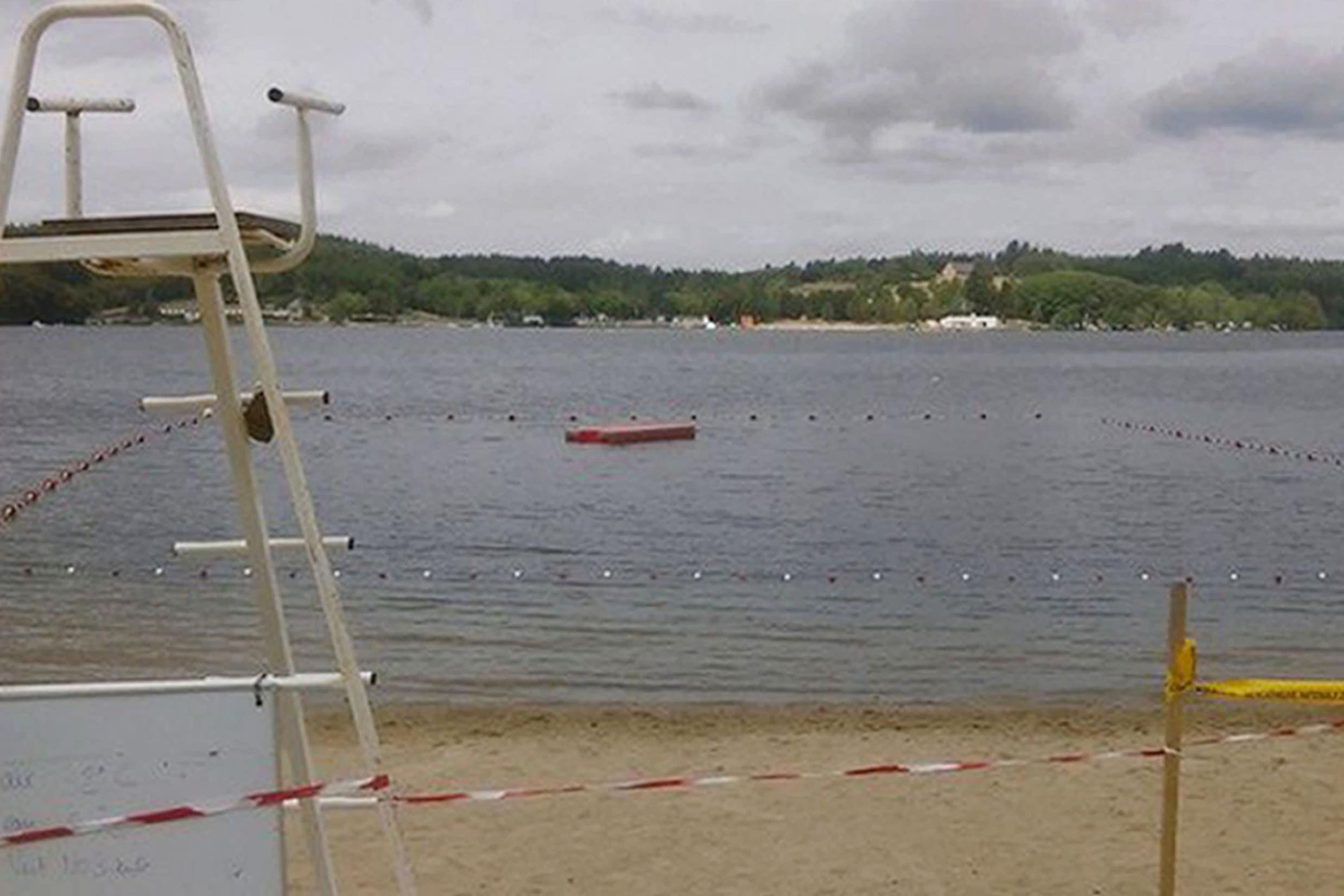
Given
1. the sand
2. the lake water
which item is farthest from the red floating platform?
the sand

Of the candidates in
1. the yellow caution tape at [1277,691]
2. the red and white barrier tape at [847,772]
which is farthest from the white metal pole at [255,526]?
the red and white barrier tape at [847,772]

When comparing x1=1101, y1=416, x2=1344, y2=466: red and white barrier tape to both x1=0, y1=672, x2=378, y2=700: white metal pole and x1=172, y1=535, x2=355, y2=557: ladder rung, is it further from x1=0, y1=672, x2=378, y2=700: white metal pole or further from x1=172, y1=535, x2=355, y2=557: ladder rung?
x1=0, y1=672, x2=378, y2=700: white metal pole

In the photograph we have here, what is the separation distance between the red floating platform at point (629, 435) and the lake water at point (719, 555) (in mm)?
1259

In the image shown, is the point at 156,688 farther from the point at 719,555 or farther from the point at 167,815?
the point at 719,555

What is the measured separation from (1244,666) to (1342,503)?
20.7 metres

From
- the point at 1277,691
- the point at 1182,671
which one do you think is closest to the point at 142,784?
the point at 1182,671

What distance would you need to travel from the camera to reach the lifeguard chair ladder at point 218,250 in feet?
14.4

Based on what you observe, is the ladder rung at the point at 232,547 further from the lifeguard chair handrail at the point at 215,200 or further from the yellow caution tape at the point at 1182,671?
the yellow caution tape at the point at 1182,671

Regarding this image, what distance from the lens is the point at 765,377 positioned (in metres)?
116

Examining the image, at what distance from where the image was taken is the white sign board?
15.6 feet

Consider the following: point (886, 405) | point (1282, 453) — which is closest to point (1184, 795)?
point (1282, 453)

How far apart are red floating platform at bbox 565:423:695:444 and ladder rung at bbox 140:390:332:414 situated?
4753 cm

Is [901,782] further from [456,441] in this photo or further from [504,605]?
[456,441]

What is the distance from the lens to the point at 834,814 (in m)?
10.6
